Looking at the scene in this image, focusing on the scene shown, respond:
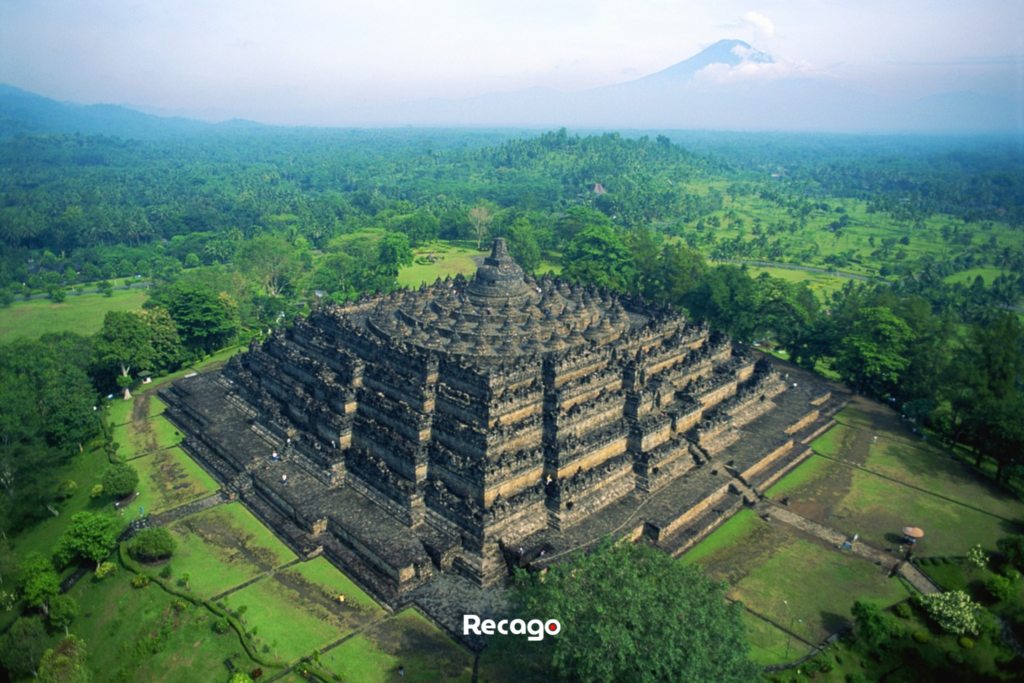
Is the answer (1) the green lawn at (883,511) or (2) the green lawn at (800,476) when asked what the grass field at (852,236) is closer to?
(2) the green lawn at (800,476)

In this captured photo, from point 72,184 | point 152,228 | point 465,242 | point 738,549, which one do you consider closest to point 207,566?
point 738,549

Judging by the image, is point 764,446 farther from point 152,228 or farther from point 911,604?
point 152,228

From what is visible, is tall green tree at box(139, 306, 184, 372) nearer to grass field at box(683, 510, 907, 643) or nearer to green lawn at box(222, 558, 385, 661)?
green lawn at box(222, 558, 385, 661)

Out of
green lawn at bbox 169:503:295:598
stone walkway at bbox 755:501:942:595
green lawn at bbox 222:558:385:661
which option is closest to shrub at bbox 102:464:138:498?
green lawn at bbox 169:503:295:598

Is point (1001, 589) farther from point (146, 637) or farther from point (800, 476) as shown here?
point (146, 637)

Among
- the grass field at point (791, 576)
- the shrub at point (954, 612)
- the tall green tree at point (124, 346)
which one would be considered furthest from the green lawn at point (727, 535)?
the tall green tree at point (124, 346)
